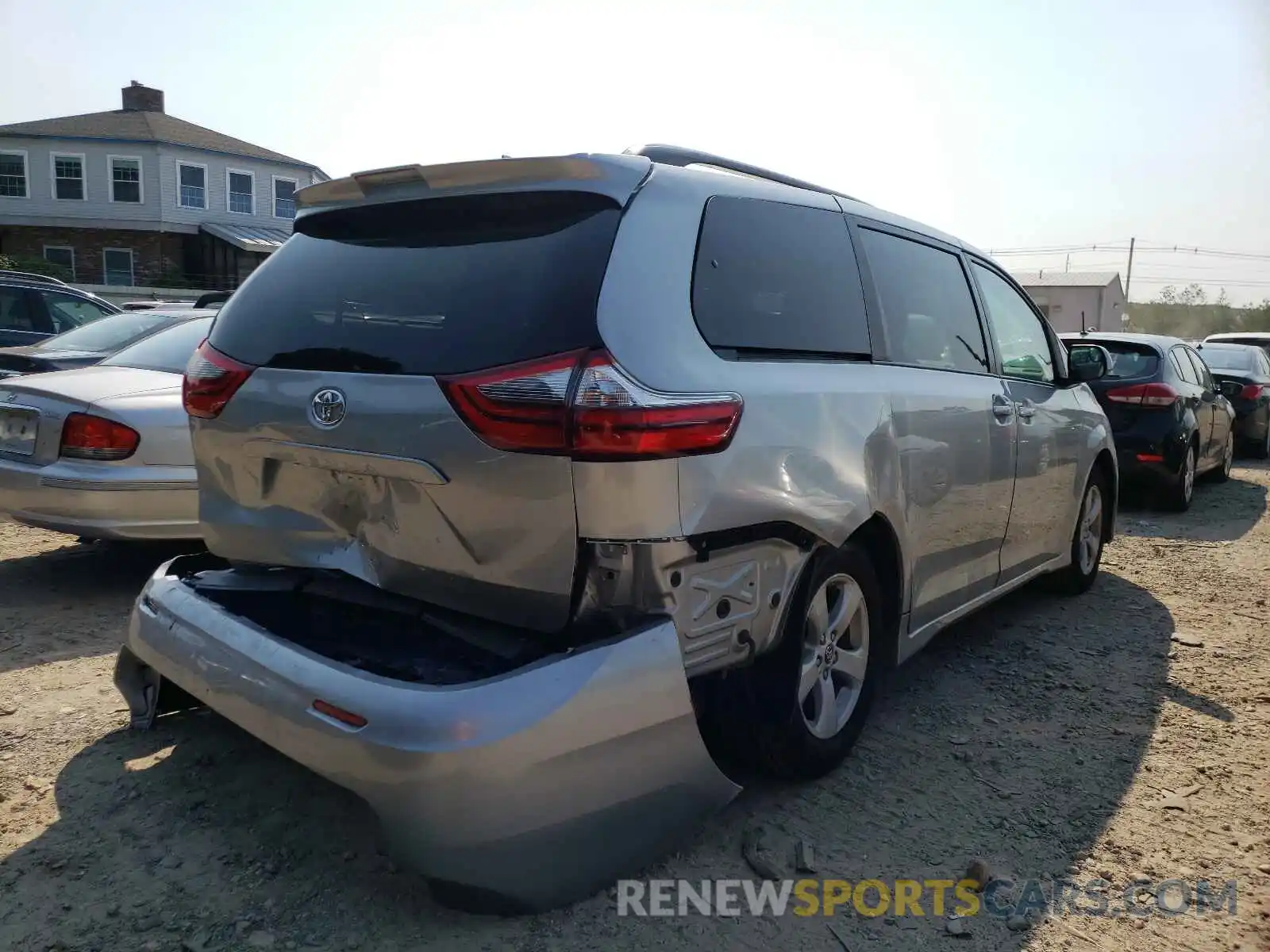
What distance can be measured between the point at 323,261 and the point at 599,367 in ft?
3.75

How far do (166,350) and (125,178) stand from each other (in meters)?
33.4

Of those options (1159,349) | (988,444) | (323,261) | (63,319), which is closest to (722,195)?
(323,261)

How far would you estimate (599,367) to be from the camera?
7.81ft

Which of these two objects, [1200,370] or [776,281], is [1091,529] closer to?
[776,281]

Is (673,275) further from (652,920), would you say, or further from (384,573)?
(652,920)

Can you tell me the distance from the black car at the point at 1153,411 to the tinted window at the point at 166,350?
6.75 meters

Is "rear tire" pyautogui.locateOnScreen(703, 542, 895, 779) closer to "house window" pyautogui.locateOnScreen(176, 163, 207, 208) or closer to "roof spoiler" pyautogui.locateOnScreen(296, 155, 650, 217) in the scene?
"roof spoiler" pyautogui.locateOnScreen(296, 155, 650, 217)

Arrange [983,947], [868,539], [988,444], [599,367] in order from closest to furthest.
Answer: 1. [599,367]
2. [983,947]
3. [868,539]
4. [988,444]

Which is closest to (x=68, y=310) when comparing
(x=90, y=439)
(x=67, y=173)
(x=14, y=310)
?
(x=14, y=310)

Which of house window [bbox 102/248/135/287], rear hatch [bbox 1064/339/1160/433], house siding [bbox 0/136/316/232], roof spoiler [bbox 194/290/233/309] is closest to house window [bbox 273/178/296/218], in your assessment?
house siding [bbox 0/136/316/232]

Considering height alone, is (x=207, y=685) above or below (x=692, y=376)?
below

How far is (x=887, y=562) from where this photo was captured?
3.53 meters

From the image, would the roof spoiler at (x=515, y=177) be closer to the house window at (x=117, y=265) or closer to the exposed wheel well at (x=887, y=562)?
the exposed wheel well at (x=887, y=562)

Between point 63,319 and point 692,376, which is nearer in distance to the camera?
point 692,376
